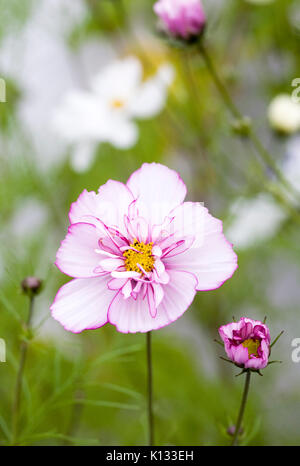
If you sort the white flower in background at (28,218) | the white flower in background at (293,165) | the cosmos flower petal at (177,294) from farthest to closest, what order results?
the white flower in background at (28,218), the white flower in background at (293,165), the cosmos flower petal at (177,294)

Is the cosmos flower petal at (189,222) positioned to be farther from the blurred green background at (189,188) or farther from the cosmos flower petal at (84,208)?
the blurred green background at (189,188)

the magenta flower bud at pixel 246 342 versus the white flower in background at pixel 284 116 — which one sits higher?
the white flower in background at pixel 284 116

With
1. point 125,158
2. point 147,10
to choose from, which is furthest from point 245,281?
point 147,10

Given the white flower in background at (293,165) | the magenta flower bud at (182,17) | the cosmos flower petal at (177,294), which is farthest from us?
the white flower in background at (293,165)

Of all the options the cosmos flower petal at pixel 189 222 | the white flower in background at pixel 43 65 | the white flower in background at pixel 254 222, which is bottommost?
the cosmos flower petal at pixel 189 222

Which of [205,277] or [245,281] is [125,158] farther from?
[205,277]

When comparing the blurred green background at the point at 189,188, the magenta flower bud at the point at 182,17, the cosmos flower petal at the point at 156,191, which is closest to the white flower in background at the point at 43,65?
the blurred green background at the point at 189,188

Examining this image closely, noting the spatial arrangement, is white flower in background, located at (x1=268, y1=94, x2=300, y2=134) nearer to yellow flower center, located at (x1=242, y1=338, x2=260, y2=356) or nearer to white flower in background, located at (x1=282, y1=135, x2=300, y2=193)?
white flower in background, located at (x1=282, y1=135, x2=300, y2=193)

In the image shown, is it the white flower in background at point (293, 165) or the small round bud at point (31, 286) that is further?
the white flower in background at point (293, 165)

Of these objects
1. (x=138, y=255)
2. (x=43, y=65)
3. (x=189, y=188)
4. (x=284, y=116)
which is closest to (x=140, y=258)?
(x=138, y=255)

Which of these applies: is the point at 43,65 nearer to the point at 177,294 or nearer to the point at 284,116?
the point at 284,116
